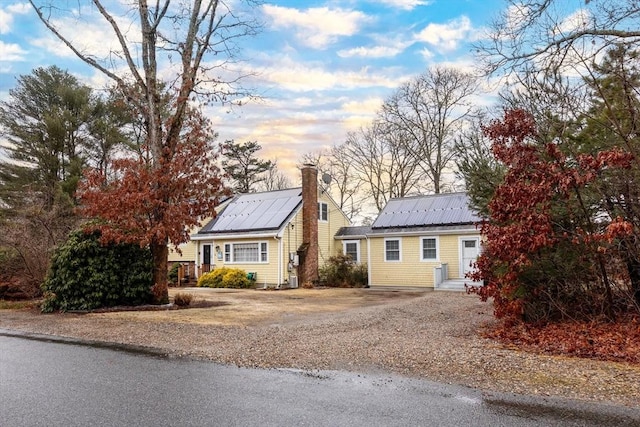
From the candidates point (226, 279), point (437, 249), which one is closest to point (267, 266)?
point (226, 279)

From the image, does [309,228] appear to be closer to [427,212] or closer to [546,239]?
[427,212]

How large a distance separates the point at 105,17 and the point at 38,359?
11522 mm

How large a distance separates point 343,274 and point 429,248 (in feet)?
14.3

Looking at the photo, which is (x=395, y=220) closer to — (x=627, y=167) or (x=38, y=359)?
(x=627, y=167)

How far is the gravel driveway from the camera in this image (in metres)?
5.18

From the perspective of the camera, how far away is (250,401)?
15.0ft

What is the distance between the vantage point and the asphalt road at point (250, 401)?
4.03 meters

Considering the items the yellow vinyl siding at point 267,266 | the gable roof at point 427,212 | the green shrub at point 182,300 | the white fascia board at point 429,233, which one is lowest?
the green shrub at point 182,300

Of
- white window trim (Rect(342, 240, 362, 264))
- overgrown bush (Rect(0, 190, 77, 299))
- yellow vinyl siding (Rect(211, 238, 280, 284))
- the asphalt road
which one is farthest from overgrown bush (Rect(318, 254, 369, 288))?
the asphalt road

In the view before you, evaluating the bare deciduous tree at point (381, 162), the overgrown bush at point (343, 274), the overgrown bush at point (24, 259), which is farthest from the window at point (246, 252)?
the bare deciduous tree at point (381, 162)

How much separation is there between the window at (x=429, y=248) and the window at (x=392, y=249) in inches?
46.9

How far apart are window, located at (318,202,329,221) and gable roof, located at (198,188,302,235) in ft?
3.97

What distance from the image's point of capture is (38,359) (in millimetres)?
6742

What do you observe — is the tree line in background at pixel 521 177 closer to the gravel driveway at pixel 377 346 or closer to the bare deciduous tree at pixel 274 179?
the gravel driveway at pixel 377 346
